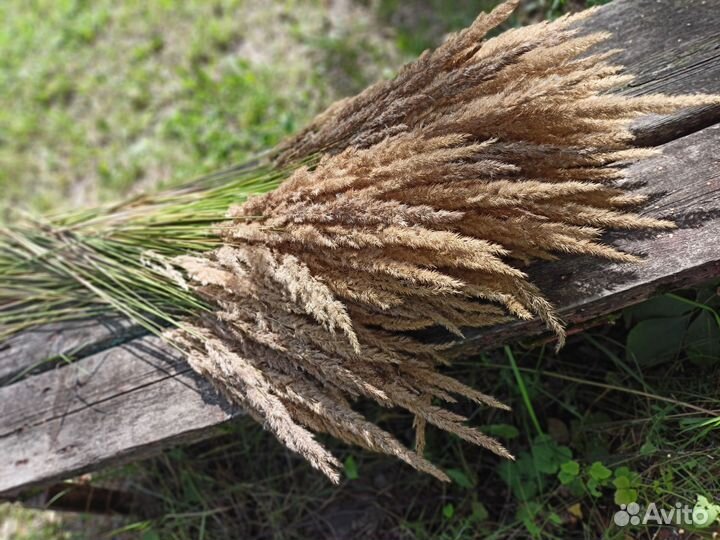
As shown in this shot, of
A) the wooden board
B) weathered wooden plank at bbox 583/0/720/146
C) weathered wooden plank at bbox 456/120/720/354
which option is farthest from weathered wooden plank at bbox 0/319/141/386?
weathered wooden plank at bbox 583/0/720/146

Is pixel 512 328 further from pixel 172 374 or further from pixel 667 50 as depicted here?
pixel 172 374

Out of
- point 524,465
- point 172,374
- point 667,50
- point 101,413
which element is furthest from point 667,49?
point 101,413

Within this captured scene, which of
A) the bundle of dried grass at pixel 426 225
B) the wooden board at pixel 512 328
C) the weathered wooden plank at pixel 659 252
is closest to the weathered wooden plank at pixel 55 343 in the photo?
the wooden board at pixel 512 328

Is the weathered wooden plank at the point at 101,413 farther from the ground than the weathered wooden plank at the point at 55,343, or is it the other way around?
the weathered wooden plank at the point at 55,343

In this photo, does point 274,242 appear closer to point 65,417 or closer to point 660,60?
point 65,417

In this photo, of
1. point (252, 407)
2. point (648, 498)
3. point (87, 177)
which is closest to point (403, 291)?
point (252, 407)

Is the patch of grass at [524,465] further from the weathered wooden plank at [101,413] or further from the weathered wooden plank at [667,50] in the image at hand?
the weathered wooden plank at [667,50]

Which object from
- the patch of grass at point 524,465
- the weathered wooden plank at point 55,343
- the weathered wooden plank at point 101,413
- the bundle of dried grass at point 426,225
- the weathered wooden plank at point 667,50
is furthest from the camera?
the weathered wooden plank at point 55,343
